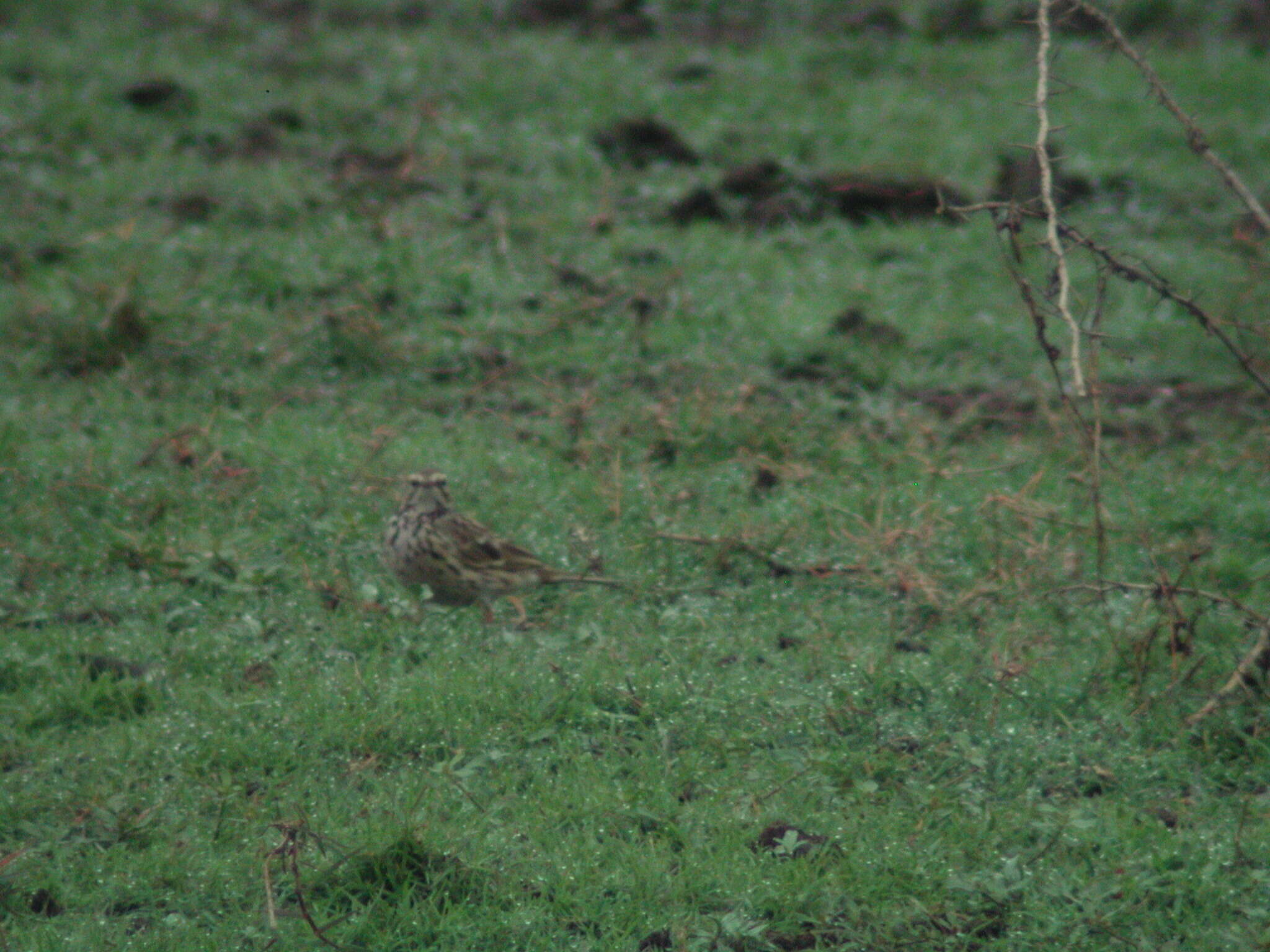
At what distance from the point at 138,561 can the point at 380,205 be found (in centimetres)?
432

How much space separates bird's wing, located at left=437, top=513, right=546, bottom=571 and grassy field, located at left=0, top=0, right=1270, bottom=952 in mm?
258

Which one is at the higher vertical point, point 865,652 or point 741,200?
point 741,200

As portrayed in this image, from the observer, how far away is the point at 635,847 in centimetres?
469

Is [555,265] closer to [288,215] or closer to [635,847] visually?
[288,215]

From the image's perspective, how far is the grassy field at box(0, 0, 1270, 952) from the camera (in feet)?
15.0

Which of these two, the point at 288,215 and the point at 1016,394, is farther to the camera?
the point at 288,215

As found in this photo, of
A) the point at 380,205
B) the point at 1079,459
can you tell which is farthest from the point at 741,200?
the point at 1079,459

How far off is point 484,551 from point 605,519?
78 centimetres

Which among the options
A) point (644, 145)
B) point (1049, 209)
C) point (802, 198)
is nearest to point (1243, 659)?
point (1049, 209)

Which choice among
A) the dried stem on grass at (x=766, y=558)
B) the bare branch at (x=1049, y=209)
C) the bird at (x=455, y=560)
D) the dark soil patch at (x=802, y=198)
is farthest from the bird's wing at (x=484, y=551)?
the dark soil patch at (x=802, y=198)

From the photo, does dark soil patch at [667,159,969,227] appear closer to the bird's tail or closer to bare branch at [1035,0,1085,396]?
the bird's tail

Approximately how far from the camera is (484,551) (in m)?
6.32

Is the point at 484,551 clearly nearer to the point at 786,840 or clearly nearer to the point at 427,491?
the point at 427,491

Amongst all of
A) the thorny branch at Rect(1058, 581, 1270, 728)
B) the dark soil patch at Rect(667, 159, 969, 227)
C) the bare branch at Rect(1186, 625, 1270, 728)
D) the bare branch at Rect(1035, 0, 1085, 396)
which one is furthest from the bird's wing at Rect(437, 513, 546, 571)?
the dark soil patch at Rect(667, 159, 969, 227)
